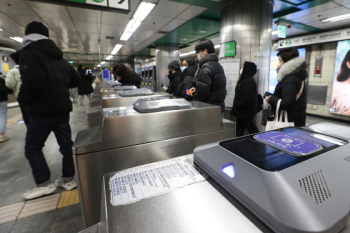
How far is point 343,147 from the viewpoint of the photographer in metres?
0.59

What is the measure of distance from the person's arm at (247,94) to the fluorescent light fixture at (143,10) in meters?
2.66

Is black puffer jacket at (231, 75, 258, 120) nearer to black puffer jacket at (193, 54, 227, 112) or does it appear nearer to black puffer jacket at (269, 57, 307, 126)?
black puffer jacket at (193, 54, 227, 112)

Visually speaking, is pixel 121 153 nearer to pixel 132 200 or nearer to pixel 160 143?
pixel 160 143

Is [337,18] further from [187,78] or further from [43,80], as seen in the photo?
[43,80]

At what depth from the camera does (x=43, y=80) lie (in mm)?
1618

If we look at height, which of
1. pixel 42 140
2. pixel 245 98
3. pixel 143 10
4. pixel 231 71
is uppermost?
pixel 143 10

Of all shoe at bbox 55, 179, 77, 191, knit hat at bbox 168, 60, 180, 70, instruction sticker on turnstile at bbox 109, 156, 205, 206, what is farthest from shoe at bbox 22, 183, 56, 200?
knit hat at bbox 168, 60, 180, 70

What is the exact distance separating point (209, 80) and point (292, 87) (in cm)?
89

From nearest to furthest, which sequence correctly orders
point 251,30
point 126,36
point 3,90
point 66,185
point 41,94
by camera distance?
1. point 41,94
2. point 66,185
3. point 3,90
4. point 251,30
5. point 126,36

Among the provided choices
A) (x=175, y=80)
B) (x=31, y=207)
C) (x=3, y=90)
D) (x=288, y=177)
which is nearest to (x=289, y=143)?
(x=288, y=177)

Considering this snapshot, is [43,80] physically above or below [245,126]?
above

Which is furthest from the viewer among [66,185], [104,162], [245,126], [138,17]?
[138,17]

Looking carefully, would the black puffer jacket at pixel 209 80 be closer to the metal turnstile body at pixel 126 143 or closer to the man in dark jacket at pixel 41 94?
the metal turnstile body at pixel 126 143

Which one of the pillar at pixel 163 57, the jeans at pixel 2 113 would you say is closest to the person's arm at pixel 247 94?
the jeans at pixel 2 113
